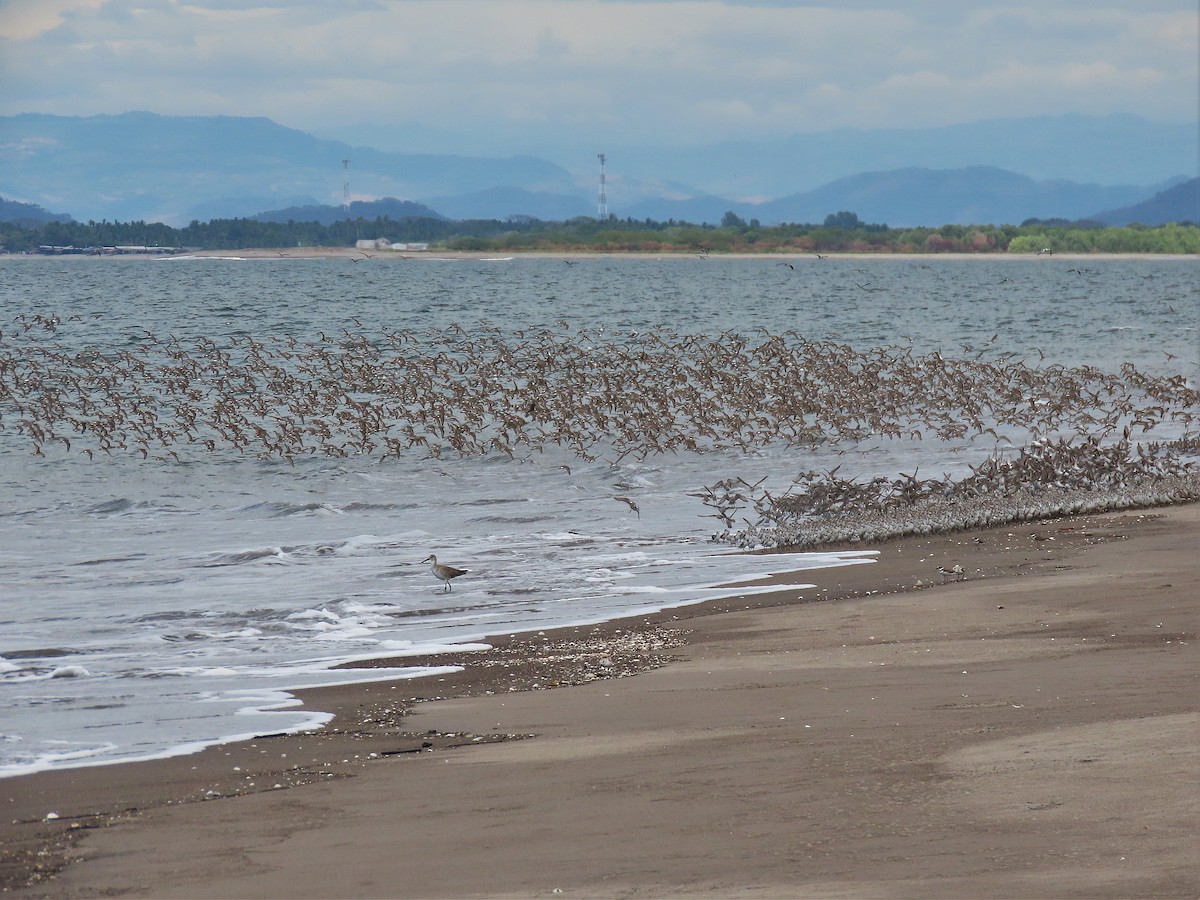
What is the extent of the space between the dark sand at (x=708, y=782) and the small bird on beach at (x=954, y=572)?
6.26 feet

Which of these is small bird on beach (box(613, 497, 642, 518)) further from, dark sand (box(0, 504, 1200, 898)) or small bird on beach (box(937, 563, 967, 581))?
dark sand (box(0, 504, 1200, 898))

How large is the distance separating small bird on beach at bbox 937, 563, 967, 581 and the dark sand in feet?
6.26

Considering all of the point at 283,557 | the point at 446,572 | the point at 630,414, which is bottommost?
the point at 283,557

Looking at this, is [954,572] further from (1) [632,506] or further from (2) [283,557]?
(2) [283,557]

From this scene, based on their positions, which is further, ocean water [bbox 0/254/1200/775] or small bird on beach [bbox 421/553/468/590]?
small bird on beach [bbox 421/553/468/590]

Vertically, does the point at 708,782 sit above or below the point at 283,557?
above

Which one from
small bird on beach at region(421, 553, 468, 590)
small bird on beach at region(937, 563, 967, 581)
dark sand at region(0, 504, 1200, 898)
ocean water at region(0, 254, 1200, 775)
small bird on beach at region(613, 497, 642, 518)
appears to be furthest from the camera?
small bird on beach at region(613, 497, 642, 518)

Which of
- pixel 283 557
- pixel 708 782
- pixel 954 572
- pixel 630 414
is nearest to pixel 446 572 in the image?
pixel 283 557

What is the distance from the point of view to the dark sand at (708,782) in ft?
17.2

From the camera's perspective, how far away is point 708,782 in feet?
20.4

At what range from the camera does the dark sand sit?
5250mm

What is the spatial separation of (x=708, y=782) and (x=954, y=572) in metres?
6.11

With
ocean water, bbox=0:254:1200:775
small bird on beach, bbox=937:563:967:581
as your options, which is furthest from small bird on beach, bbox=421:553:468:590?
small bird on beach, bbox=937:563:967:581

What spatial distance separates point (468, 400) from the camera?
84.9 ft
